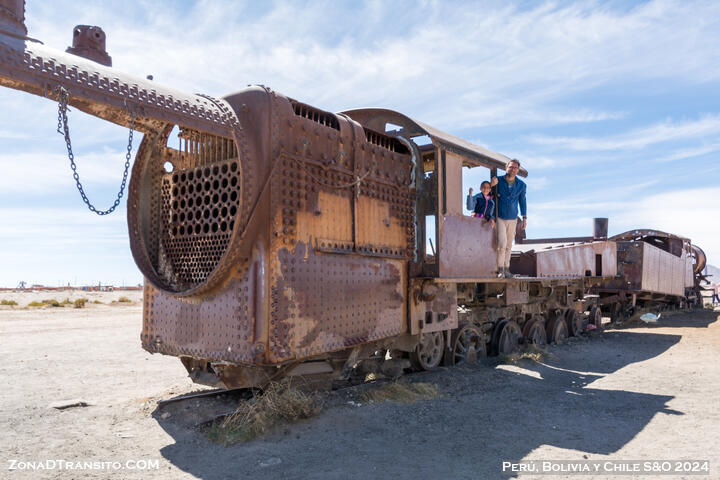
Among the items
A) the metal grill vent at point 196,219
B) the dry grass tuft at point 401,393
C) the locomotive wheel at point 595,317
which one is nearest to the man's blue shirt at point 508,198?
the dry grass tuft at point 401,393

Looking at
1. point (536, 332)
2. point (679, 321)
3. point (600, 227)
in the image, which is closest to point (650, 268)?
point (679, 321)

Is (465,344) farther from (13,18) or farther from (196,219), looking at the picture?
(13,18)

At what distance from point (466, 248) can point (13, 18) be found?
6.35 metres

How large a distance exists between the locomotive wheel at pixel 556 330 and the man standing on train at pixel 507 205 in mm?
4156

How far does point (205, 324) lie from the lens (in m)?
5.54

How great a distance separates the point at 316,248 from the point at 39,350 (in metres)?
8.79

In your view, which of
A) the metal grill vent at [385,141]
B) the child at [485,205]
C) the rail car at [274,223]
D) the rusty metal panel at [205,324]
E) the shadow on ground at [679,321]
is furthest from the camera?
the shadow on ground at [679,321]

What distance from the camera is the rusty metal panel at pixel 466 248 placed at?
7719mm

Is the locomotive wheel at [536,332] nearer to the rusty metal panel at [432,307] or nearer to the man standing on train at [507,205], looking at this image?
the man standing on train at [507,205]

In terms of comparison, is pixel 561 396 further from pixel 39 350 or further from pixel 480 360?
pixel 39 350

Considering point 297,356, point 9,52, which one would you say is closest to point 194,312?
point 297,356

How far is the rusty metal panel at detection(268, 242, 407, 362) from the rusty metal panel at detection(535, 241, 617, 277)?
5.61 metres

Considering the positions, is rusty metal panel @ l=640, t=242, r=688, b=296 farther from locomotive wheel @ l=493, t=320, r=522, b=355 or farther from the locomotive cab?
the locomotive cab

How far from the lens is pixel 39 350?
443 inches
